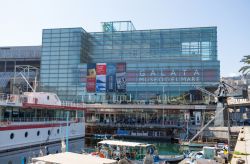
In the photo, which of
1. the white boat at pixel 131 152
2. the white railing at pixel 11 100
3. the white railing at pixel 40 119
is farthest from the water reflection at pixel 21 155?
the white boat at pixel 131 152

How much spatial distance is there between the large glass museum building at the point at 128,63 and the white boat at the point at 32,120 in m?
35.5

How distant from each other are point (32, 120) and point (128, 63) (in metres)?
54.5

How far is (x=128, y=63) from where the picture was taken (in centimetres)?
9238

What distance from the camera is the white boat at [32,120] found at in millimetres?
35875

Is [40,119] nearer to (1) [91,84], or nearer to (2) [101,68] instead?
(1) [91,84]

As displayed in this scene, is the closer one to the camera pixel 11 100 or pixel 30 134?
pixel 11 100

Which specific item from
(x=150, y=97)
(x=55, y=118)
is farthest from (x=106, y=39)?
(x=55, y=118)

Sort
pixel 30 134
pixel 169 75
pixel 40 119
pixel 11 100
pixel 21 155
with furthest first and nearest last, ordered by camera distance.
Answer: pixel 169 75
pixel 40 119
pixel 30 134
pixel 11 100
pixel 21 155

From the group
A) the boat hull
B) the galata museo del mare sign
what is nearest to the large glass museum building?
the galata museo del mare sign

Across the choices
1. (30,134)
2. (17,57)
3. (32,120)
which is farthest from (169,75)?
(17,57)

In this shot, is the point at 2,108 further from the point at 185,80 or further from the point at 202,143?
the point at 185,80

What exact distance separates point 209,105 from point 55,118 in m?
45.2

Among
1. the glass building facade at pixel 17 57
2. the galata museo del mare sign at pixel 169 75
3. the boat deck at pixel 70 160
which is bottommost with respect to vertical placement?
the boat deck at pixel 70 160

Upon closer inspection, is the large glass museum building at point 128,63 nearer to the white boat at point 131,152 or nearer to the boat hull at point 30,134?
the boat hull at point 30,134
